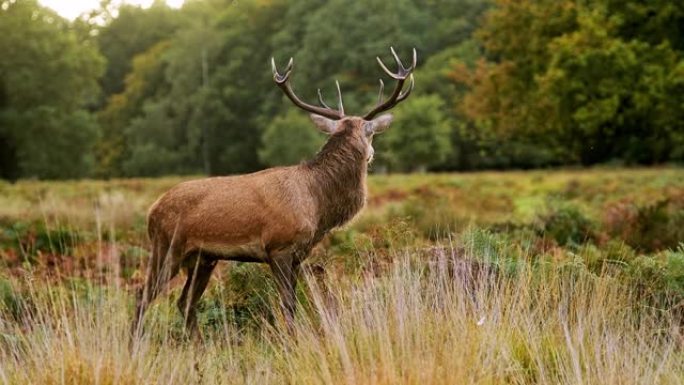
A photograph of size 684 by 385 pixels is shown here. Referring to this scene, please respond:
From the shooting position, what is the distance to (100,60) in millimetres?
51375

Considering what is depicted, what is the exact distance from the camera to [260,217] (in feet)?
21.5

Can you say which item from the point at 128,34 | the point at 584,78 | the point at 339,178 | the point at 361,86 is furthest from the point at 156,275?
the point at 128,34

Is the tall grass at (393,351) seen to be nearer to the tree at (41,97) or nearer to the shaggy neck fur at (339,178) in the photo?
the shaggy neck fur at (339,178)

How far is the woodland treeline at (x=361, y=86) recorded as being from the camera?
Answer: 28.0 meters

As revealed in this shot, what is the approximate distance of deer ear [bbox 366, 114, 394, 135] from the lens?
7.11m

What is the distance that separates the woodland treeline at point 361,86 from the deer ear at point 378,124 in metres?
20.2

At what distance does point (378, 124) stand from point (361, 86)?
45904 mm

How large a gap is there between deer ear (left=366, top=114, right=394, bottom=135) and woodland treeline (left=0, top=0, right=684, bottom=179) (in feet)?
66.4

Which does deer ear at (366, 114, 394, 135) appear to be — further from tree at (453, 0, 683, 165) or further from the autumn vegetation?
tree at (453, 0, 683, 165)

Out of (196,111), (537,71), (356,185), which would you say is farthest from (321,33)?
(356,185)

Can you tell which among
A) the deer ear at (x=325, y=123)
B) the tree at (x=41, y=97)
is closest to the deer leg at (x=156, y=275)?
the deer ear at (x=325, y=123)

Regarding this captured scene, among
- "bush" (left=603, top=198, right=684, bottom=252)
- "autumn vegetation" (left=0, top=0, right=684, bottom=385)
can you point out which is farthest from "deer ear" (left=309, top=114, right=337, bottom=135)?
"bush" (left=603, top=198, right=684, bottom=252)

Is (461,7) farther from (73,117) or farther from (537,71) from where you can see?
(537,71)

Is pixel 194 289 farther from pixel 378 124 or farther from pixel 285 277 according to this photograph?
pixel 378 124
